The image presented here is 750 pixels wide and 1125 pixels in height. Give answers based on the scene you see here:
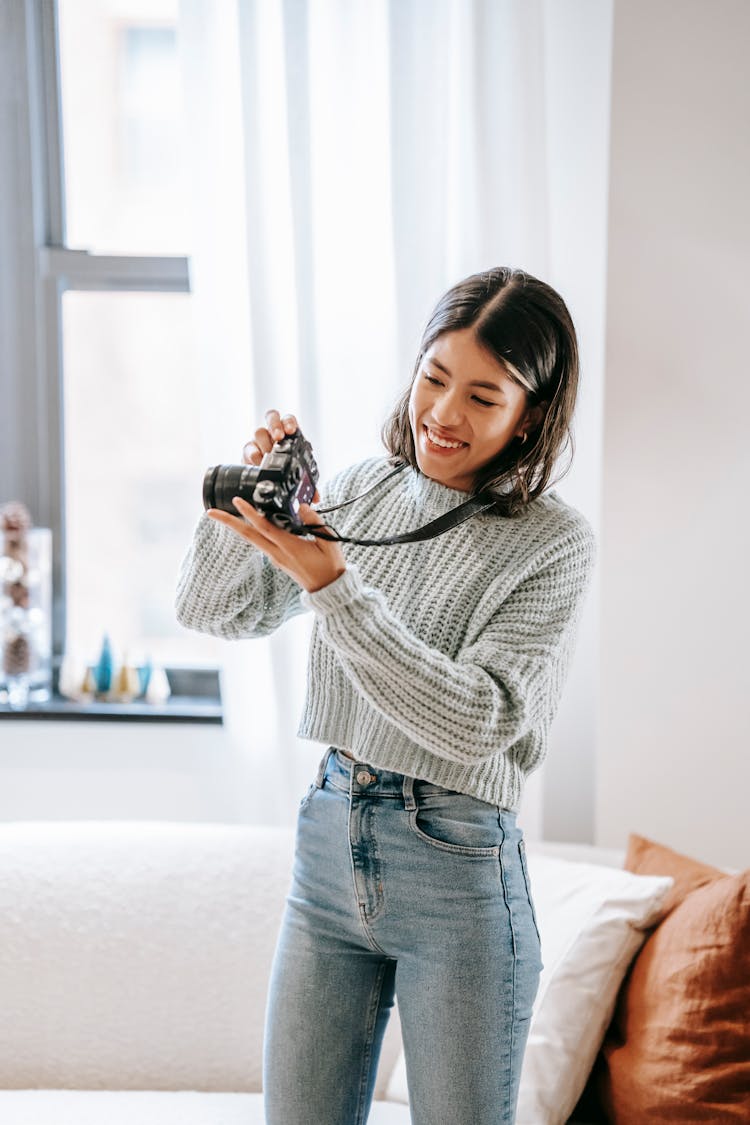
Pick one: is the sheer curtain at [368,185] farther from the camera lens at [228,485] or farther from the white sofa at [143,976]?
the camera lens at [228,485]

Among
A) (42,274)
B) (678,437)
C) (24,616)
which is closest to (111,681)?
(24,616)

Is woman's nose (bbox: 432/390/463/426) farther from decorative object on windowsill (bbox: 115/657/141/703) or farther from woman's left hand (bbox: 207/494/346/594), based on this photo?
decorative object on windowsill (bbox: 115/657/141/703)

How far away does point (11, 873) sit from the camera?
1.73 meters

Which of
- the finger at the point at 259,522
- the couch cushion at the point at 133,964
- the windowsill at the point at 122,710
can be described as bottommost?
the couch cushion at the point at 133,964

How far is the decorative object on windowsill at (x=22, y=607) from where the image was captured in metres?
2.12

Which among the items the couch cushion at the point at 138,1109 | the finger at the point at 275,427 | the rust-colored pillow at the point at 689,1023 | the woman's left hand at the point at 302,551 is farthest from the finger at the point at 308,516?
the couch cushion at the point at 138,1109

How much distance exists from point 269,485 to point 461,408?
23 cm

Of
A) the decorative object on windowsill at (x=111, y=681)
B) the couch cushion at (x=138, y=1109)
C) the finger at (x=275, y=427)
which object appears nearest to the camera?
the finger at (x=275, y=427)

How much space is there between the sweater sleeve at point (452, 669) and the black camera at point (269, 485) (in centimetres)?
8

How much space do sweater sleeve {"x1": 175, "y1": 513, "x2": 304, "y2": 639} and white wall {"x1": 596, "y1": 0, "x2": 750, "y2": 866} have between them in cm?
86

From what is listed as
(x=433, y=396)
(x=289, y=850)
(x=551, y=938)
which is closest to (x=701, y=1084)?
(x=551, y=938)

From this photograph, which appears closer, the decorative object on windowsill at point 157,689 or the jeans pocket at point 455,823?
the jeans pocket at point 455,823

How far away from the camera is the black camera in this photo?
0.96 metres

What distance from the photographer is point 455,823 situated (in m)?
1.05
